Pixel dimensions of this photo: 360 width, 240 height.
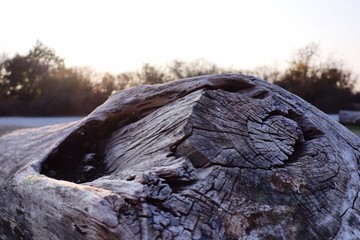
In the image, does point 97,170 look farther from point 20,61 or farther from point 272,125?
point 20,61

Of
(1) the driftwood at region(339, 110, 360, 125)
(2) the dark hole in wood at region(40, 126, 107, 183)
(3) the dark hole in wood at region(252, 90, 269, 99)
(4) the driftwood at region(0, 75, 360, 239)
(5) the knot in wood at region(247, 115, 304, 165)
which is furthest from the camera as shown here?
(1) the driftwood at region(339, 110, 360, 125)

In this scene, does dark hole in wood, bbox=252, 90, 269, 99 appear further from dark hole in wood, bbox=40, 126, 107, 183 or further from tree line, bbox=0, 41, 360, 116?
tree line, bbox=0, 41, 360, 116

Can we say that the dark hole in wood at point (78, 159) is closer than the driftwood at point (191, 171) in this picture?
No

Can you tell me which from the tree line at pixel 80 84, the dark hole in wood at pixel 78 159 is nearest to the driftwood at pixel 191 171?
the dark hole in wood at pixel 78 159

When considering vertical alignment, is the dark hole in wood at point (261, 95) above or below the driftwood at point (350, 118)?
above

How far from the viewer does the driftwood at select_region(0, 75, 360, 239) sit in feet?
6.28

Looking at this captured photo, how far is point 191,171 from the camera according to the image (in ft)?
6.95

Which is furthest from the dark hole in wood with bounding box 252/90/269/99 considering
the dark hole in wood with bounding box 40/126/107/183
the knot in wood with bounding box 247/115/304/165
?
the dark hole in wood with bounding box 40/126/107/183

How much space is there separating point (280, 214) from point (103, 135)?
146cm

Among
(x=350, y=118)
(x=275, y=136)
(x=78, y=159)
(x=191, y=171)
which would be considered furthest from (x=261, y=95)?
(x=350, y=118)

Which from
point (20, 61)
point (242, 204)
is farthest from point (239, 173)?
point (20, 61)

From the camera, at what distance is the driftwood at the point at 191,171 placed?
75.4 inches

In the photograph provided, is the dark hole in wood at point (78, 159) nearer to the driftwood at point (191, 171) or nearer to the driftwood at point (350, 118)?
the driftwood at point (191, 171)

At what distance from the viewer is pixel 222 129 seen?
2420 millimetres
